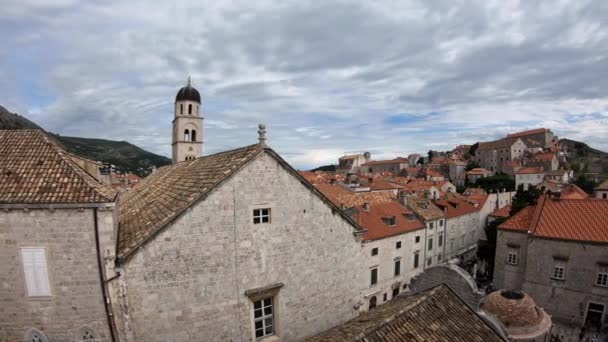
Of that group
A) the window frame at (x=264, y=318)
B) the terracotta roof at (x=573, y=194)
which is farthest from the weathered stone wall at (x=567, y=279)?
the window frame at (x=264, y=318)

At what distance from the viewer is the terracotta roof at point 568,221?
21.5m

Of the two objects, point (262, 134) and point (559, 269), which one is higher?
point (262, 134)

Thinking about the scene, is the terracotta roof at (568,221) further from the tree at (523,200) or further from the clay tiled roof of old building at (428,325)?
the clay tiled roof of old building at (428,325)

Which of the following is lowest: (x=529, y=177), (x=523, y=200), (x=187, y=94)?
(x=529, y=177)

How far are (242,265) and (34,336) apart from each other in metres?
5.48

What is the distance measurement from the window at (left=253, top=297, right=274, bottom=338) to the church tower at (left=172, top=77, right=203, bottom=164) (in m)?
23.8

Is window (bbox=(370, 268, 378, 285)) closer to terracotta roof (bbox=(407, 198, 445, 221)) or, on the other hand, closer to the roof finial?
terracotta roof (bbox=(407, 198, 445, 221))

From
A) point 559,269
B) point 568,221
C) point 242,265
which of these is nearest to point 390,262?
point 559,269

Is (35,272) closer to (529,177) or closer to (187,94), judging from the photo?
(187,94)

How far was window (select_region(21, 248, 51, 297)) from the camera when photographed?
766cm

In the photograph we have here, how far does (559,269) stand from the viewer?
22.3 m

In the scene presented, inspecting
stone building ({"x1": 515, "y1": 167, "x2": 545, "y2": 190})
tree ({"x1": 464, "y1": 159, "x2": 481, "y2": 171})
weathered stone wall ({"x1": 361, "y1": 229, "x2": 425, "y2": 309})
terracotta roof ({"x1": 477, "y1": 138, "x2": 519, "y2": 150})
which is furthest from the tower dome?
terracotta roof ({"x1": 477, "y1": 138, "x2": 519, "y2": 150})

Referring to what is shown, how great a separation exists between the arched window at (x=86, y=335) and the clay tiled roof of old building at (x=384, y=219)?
66.5 ft

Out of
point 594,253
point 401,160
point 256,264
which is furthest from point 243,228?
point 401,160
